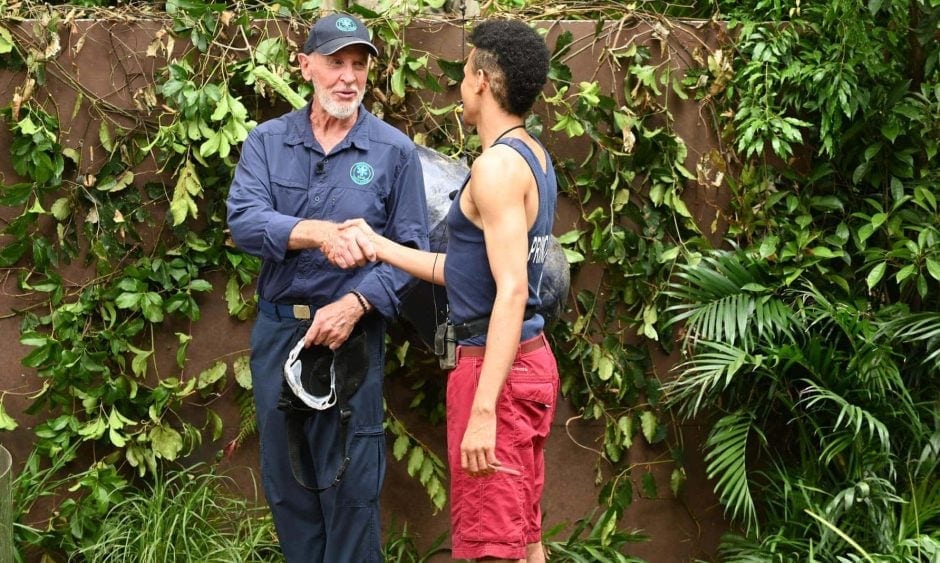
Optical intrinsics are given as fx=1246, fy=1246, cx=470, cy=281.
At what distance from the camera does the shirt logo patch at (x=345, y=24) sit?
4.31 meters

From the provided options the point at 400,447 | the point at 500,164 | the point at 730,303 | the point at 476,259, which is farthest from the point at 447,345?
the point at 730,303

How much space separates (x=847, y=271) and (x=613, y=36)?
136 centimetres

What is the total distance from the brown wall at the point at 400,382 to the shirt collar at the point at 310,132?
0.77 metres

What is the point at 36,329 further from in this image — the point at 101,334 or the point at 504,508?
the point at 504,508

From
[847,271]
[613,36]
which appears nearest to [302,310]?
[613,36]

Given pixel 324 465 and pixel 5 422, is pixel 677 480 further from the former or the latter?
pixel 5 422

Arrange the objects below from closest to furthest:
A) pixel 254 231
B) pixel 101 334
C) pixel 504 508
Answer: pixel 504 508 → pixel 254 231 → pixel 101 334

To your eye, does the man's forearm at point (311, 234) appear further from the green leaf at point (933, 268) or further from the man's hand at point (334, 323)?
the green leaf at point (933, 268)

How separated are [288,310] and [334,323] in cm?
24

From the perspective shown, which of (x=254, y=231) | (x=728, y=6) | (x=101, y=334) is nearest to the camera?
(x=254, y=231)

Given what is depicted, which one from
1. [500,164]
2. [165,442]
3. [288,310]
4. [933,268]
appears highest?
[500,164]

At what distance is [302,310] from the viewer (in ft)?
14.0

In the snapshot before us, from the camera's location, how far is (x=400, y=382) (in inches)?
203

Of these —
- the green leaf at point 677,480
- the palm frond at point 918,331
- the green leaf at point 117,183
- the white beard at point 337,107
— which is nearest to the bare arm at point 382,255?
the white beard at point 337,107
